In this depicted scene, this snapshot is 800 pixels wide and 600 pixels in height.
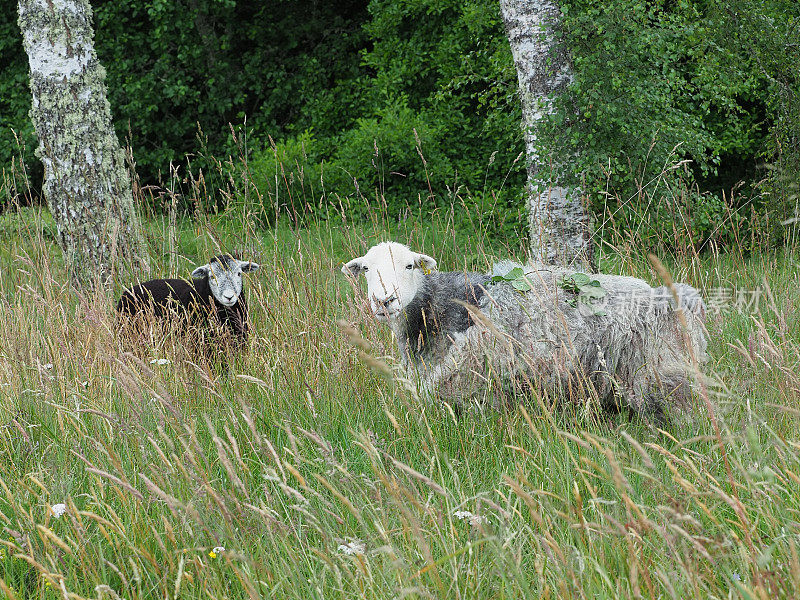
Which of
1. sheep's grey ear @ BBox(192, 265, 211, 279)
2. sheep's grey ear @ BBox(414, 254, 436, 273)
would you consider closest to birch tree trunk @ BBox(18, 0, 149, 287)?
sheep's grey ear @ BBox(192, 265, 211, 279)

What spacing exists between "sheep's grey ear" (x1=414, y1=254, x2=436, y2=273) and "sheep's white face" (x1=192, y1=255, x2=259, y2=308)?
4.83 ft

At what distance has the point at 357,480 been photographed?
2.46 meters

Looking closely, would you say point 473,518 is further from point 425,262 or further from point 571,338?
point 425,262

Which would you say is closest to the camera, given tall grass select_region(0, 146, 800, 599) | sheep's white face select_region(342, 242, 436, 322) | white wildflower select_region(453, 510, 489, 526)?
white wildflower select_region(453, 510, 489, 526)

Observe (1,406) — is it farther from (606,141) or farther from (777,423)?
(606,141)

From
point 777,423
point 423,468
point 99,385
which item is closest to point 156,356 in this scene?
point 99,385

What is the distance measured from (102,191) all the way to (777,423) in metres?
5.37

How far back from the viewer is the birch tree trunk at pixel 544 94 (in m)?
5.49

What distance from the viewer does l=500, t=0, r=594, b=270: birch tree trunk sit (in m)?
5.49

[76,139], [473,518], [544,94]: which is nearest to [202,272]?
[76,139]

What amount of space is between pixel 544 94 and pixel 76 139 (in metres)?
3.91

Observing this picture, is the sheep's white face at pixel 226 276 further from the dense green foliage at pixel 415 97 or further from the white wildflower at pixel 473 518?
the white wildflower at pixel 473 518

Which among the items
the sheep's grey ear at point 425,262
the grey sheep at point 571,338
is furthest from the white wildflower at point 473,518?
the sheep's grey ear at point 425,262

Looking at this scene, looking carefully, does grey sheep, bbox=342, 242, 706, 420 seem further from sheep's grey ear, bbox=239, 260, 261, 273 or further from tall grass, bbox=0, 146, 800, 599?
sheep's grey ear, bbox=239, 260, 261, 273
